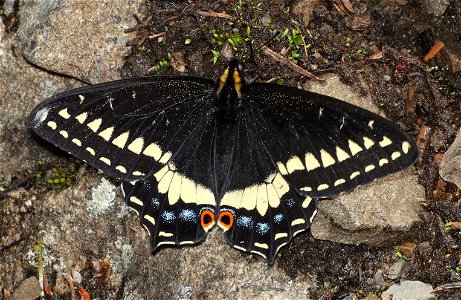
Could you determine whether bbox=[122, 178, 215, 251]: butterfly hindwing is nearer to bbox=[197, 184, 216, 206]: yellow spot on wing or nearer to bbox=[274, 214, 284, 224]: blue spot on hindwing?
bbox=[197, 184, 216, 206]: yellow spot on wing

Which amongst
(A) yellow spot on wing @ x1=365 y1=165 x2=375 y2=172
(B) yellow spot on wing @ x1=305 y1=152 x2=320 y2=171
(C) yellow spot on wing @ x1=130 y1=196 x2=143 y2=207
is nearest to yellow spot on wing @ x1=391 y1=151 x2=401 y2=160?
(A) yellow spot on wing @ x1=365 y1=165 x2=375 y2=172

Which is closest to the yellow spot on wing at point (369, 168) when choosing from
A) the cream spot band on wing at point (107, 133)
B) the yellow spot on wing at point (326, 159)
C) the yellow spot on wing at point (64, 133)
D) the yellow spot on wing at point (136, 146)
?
the yellow spot on wing at point (326, 159)

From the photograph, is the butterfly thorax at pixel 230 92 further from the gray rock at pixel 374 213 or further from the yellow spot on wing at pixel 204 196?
the gray rock at pixel 374 213

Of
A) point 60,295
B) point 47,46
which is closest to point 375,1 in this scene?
point 47,46

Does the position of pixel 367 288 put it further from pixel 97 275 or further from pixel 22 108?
pixel 22 108

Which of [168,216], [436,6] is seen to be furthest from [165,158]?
[436,6]

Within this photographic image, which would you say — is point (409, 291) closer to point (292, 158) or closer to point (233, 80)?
point (292, 158)
